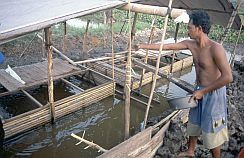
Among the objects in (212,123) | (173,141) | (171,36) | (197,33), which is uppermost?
(197,33)

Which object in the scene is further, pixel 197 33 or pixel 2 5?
pixel 2 5

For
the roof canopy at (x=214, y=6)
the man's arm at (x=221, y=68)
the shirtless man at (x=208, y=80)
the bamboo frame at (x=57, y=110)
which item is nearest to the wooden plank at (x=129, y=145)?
the shirtless man at (x=208, y=80)

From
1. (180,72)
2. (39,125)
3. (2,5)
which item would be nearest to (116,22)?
(180,72)

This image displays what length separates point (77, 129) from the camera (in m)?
6.20

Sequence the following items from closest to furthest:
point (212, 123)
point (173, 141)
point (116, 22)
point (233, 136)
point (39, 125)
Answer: point (212, 123)
point (173, 141)
point (233, 136)
point (39, 125)
point (116, 22)

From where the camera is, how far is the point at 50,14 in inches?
142

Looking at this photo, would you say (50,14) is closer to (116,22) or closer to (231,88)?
(231,88)

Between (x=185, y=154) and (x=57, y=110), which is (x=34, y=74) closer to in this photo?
(x=57, y=110)

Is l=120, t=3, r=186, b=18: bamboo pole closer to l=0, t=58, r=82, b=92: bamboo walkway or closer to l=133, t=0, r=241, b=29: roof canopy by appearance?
l=133, t=0, r=241, b=29: roof canopy

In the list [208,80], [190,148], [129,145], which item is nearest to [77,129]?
[129,145]

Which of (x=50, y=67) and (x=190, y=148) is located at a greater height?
(x=50, y=67)

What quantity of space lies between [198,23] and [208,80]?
30.4 inches

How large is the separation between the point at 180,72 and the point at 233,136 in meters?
5.28

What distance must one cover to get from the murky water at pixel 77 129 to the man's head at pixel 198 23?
336 cm
